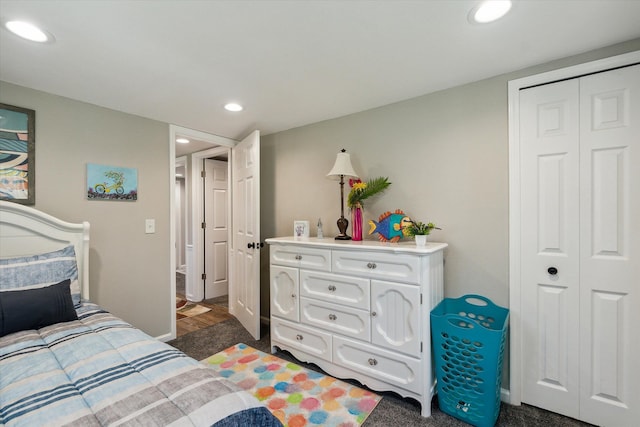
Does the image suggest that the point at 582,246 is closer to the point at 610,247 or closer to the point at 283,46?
the point at 610,247

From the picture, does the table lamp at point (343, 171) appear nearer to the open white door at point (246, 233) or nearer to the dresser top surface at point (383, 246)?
the dresser top surface at point (383, 246)

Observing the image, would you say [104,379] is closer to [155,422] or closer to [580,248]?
[155,422]

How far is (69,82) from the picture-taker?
2.02m

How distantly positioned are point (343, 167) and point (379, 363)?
5.04 feet

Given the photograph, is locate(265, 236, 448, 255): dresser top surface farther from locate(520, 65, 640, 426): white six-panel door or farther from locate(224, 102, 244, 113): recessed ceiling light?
locate(224, 102, 244, 113): recessed ceiling light

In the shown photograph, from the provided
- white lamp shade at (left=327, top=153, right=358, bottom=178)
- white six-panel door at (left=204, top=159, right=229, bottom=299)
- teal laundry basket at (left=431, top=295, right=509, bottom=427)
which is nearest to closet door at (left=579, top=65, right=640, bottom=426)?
teal laundry basket at (left=431, top=295, right=509, bottom=427)

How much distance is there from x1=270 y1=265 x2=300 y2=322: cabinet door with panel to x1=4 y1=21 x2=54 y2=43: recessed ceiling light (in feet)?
6.82

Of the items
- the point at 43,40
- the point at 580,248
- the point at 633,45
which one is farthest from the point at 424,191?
the point at 43,40

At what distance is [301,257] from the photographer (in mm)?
2416

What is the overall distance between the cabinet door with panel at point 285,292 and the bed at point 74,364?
3.95 feet

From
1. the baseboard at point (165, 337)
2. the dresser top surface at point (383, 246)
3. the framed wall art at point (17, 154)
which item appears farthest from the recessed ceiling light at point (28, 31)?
A: the baseboard at point (165, 337)

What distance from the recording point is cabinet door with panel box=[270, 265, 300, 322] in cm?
245

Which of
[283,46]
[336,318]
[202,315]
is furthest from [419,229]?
[202,315]

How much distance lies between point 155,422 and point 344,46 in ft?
6.11
